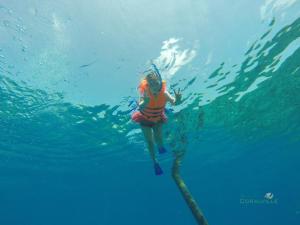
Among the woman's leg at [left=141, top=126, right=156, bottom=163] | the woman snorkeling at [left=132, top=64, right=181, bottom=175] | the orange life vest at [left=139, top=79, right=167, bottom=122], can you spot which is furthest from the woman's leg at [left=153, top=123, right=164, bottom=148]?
the orange life vest at [left=139, top=79, right=167, bottom=122]

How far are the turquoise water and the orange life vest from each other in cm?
106

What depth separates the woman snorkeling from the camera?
24.9ft

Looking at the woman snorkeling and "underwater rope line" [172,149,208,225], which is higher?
the woman snorkeling

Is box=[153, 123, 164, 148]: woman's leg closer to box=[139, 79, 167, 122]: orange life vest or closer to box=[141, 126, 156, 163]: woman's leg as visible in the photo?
box=[141, 126, 156, 163]: woman's leg

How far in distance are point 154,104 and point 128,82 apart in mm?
8204

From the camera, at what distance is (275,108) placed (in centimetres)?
2784

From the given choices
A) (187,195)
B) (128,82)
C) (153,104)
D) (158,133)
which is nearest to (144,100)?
(153,104)

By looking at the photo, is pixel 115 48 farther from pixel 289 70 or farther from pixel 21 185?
pixel 21 185

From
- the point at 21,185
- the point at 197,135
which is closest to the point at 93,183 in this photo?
the point at 21,185

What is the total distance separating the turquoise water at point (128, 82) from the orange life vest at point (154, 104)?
1056mm

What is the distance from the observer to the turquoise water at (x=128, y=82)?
12125 millimetres

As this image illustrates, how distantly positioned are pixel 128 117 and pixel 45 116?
19.1 feet

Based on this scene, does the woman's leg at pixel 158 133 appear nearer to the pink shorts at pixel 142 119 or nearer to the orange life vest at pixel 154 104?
the pink shorts at pixel 142 119

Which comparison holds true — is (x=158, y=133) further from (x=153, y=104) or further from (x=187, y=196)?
(x=187, y=196)
